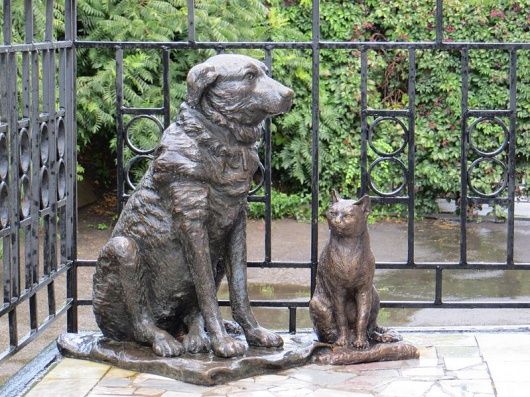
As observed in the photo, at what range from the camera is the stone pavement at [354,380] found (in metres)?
4.70

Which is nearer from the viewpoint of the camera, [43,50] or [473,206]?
[43,50]

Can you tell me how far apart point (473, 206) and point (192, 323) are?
20.3 ft

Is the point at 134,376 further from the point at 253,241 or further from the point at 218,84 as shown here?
the point at 253,241

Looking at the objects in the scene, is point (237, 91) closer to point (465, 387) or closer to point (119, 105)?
point (119, 105)

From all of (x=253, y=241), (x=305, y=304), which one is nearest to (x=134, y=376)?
(x=305, y=304)

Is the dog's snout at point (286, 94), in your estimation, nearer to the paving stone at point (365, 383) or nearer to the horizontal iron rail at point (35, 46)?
the horizontal iron rail at point (35, 46)

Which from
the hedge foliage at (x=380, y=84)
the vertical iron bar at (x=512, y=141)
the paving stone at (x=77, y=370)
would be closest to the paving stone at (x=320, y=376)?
the paving stone at (x=77, y=370)

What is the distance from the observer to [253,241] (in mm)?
10039

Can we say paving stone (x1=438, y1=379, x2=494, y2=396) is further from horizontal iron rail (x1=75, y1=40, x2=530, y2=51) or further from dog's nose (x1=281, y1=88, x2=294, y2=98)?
horizontal iron rail (x1=75, y1=40, x2=530, y2=51)

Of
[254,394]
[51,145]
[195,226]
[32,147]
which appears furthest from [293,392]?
[51,145]

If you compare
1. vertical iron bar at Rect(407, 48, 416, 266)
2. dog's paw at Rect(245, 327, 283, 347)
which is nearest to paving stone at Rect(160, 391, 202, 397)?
dog's paw at Rect(245, 327, 283, 347)

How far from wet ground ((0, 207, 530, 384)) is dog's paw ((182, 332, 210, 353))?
1.69 metres

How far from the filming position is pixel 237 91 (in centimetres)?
487

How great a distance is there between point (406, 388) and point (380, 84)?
639cm
